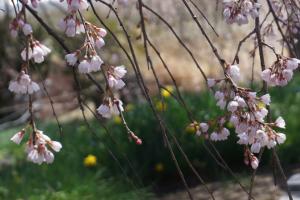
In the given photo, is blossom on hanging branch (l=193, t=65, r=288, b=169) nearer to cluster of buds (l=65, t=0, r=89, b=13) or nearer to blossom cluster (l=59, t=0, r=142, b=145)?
blossom cluster (l=59, t=0, r=142, b=145)

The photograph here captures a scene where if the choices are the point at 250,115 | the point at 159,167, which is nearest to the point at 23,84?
the point at 250,115

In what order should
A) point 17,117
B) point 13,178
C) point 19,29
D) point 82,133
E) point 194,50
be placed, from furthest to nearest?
point 194,50
point 17,117
point 82,133
point 13,178
point 19,29

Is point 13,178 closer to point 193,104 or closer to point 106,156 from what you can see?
point 106,156

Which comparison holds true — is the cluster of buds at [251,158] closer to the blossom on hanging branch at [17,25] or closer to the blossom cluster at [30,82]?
the blossom cluster at [30,82]

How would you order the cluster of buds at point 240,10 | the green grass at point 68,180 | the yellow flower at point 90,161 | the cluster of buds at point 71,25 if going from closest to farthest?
the cluster of buds at point 71,25, the cluster of buds at point 240,10, the green grass at point 68,180, the yellow flower at point 90,161

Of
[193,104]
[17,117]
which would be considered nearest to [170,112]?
[193,104]

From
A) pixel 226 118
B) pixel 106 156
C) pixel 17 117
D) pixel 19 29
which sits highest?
pixel 19 29

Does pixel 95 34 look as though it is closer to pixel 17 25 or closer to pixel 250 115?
pixel 17 25

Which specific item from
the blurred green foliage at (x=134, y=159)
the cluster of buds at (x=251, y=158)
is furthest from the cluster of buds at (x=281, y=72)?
the blurred green foliage at (x=134, y=159)
